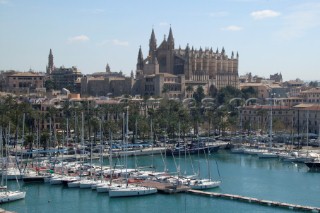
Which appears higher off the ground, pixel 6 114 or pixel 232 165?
pixel 6 114

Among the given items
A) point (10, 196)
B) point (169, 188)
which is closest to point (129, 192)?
Result: point (169, 188)

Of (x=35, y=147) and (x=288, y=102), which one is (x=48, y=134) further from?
(x=288, y=102)

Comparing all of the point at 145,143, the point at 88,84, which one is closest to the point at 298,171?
the point at 145,143

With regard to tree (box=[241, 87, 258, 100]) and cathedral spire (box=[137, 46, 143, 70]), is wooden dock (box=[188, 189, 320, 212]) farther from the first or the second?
cathedral spire (box=[137, 46, 143, 70])

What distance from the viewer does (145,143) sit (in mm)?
70250

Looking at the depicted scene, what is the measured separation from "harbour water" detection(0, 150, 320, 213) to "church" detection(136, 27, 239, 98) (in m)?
53.8

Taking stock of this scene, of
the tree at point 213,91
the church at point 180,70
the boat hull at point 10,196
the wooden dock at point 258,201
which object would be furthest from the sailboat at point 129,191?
the tree at point 213,91

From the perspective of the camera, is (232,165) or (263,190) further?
(232,165)

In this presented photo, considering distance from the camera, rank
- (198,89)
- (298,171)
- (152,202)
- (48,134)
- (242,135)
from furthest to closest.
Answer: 1. (198,89)
2. (242,135)
3. (48,134)
4. (298,171)
5. (152,202)

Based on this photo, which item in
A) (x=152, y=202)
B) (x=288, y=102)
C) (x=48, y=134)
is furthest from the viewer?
(x=288, y=102)

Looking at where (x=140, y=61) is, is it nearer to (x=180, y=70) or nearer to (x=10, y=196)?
(x=180, y=70)

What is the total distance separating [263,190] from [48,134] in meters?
25.1

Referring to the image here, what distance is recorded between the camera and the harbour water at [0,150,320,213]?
3909cm

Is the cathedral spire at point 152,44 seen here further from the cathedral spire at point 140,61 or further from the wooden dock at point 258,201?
the wooden dock at point 258,201
